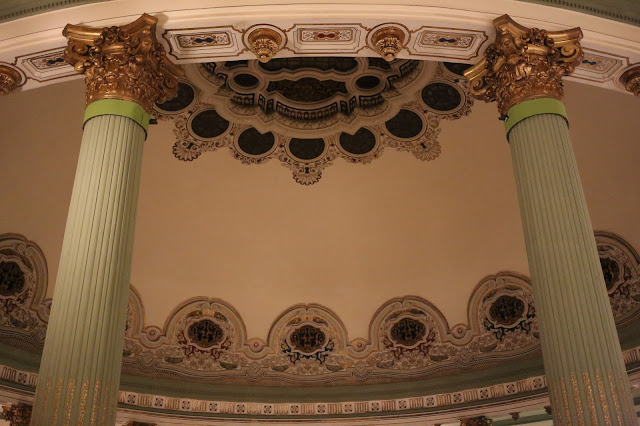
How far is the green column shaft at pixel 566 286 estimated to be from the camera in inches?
191

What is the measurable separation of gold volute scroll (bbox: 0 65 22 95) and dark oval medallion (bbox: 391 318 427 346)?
8.32m

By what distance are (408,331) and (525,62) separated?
7.71m

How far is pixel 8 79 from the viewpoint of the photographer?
6840mm

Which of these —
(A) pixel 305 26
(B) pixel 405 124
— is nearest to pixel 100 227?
(A) pixel 305 26

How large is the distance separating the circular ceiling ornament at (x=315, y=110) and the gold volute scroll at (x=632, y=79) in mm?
4355

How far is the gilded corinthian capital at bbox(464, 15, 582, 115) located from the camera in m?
6.16

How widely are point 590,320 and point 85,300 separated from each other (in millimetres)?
3628

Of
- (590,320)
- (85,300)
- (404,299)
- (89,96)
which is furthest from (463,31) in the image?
(404,299)

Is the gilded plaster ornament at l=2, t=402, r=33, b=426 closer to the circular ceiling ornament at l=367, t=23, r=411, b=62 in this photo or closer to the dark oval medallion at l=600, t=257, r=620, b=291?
the circular ceiling ornament at l=367, t=23, r=411, b=62

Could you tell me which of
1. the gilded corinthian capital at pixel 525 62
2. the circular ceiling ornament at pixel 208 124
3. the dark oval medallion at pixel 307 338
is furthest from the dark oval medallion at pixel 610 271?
the circular ceiling ornament at pixel 208 124

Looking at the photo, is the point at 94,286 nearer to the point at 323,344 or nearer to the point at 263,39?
the point at 263,39

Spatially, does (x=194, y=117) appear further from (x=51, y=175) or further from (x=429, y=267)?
(x=429, y=267)

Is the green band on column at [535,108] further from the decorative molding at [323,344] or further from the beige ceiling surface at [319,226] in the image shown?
the decorative molding at [323,344]

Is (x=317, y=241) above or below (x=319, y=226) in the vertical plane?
below
